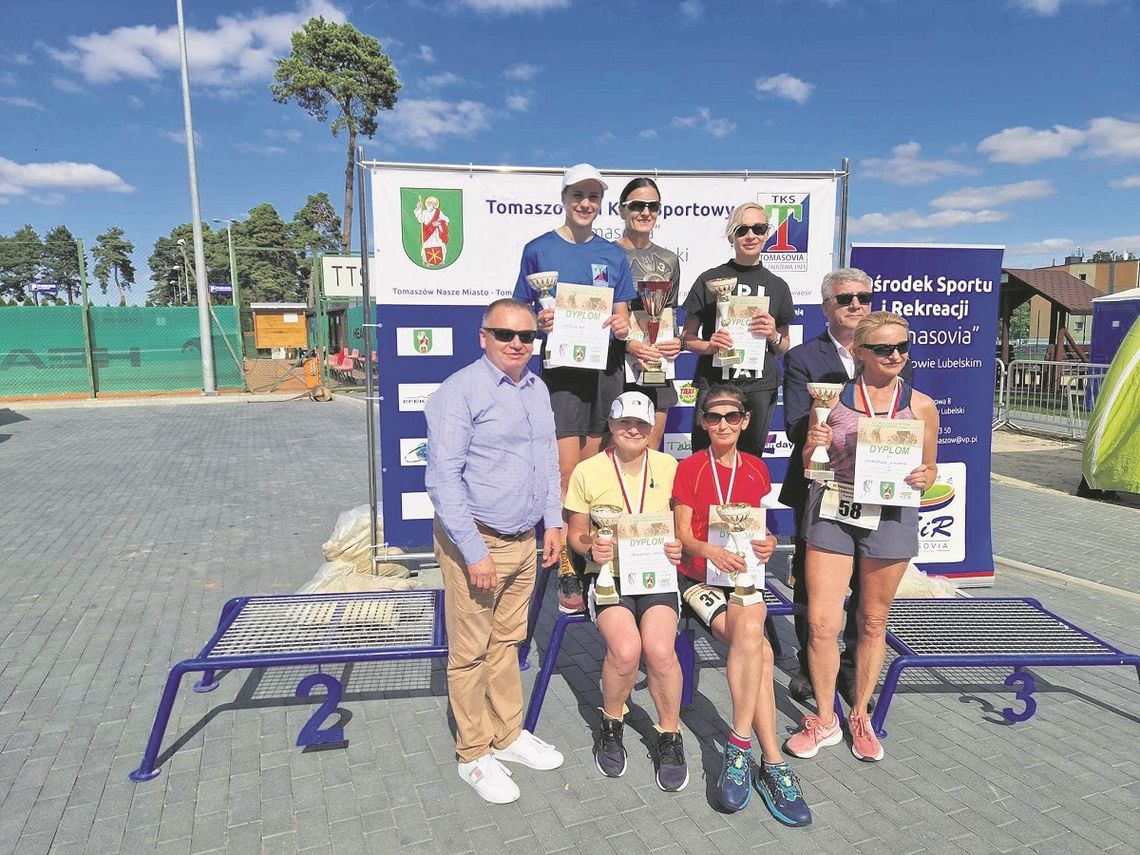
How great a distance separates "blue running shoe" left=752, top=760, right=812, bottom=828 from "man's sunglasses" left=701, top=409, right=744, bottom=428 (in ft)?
4.63

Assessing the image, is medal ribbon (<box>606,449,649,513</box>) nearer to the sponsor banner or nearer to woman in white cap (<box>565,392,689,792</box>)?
woman in white cap (<box>565,392,689,792</box>)

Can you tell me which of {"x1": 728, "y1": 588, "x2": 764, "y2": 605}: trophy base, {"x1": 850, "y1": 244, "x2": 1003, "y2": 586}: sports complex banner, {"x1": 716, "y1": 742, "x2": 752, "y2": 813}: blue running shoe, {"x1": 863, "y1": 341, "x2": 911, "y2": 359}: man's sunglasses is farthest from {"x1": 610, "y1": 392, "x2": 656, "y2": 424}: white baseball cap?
{"x1": 850, "y1": 244, "x2": 1003, "y2": 586}: sports complex banner

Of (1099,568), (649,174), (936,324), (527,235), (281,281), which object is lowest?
(1099,568)

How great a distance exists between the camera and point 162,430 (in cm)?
1362

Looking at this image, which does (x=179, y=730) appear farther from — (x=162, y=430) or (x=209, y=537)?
(x=162, y=430)

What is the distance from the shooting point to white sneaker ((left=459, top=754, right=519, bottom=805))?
9.36 ft

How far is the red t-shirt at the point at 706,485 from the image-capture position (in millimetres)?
3098

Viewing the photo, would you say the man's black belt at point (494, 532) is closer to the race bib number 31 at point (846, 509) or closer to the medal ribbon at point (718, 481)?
the medal ribbon at point (718, 481)

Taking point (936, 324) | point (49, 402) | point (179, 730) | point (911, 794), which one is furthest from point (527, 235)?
point (49, 402)

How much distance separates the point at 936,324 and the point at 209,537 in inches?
259

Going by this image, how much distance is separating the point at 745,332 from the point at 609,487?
1100 millimetres

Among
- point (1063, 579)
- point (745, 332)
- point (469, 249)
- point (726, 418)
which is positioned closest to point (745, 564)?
point (726, 418)

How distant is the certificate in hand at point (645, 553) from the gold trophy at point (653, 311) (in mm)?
830

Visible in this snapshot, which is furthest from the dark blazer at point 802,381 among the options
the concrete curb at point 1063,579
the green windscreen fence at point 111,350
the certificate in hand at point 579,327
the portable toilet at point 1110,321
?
the green windscreen fence at point 111,350
